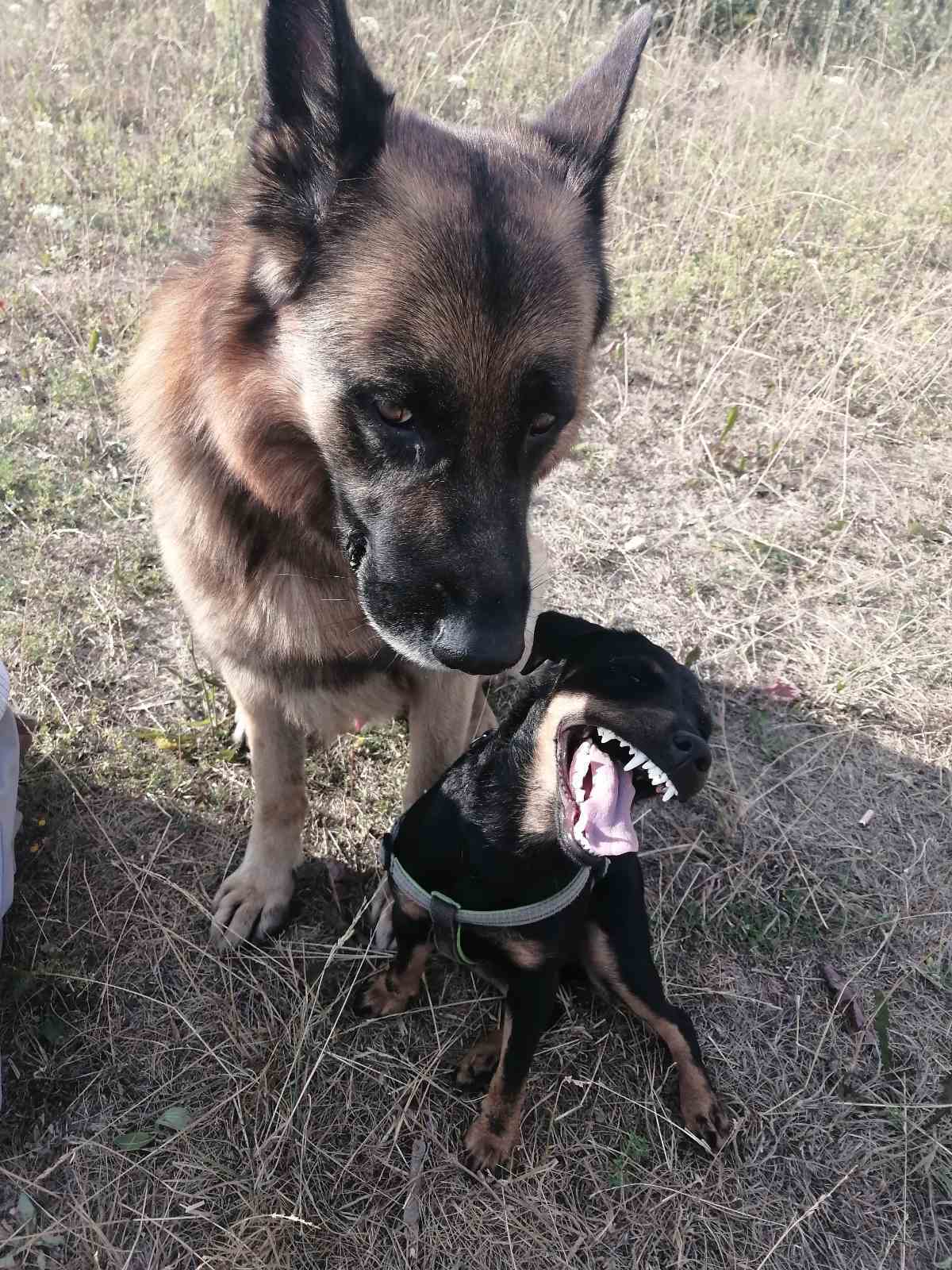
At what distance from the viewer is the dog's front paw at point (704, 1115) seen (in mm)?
2201

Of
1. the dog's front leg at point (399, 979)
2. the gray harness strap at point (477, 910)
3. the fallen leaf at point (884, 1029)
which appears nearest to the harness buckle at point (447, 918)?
the gray harness strap at point (477, 910)

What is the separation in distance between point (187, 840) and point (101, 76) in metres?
4.98

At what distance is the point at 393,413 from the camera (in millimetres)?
1739

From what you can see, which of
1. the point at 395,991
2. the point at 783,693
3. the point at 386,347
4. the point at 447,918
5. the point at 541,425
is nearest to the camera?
the point at 386,347

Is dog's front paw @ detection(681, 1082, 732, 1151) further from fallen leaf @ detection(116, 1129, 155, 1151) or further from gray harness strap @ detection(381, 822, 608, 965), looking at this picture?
fallen leaf @ detection(116, 1129, 155, 1151)

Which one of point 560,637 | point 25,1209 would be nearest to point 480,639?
point 560,637

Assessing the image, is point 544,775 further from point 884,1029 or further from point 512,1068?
point 884,1029

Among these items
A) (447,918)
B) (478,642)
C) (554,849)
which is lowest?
(447,918)

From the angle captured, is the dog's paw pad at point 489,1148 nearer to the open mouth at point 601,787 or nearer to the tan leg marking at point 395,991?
the tan leg marking at point 395,991

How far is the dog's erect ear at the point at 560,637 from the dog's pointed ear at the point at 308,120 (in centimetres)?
96

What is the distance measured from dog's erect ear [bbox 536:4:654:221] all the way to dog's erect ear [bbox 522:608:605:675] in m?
0.97

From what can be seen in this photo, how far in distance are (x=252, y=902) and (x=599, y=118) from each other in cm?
222

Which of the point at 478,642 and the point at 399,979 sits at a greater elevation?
the point at 478,642

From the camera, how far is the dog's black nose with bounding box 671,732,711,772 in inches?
70.0
